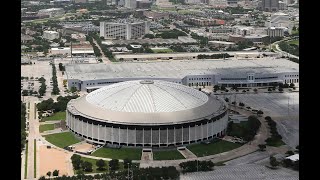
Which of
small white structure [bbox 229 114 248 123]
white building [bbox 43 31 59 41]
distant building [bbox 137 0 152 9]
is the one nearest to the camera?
small white structure [bbox 229 114 248 123]

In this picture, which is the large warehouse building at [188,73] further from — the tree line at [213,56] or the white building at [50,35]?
the white building at [50,35]

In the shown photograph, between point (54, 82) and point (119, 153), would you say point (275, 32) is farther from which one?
point (119, 153)

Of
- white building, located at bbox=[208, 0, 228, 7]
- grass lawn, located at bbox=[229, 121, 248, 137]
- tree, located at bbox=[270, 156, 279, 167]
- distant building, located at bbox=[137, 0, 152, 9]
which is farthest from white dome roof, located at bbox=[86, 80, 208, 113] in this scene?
white building, located at bbox=[208, 0, 228, 7]

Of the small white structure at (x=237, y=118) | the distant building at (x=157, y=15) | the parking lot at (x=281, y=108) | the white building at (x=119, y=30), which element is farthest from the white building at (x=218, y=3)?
the small white structure at (x=237, y=118)

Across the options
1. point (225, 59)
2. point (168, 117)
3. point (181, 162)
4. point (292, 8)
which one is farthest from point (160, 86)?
point (292, 8)

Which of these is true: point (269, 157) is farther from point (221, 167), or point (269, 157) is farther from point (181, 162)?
point (181, 162)

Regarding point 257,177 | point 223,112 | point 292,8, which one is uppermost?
point 292,8

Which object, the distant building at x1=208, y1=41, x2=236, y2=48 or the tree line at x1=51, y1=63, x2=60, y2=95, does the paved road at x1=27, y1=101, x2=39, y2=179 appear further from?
the distant building at x1=208, y1=41, x2=236, y2=48
